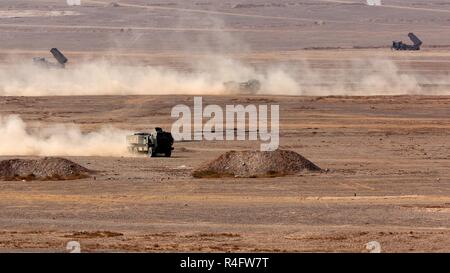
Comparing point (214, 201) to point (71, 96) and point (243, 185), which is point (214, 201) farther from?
point (71, 96)

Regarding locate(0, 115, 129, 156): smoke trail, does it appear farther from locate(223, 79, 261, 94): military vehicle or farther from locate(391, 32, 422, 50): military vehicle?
locate(391, 32, 422, 50): military vehicle

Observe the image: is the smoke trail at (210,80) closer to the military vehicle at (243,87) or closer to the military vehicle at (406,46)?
the military vehicle at (243,87)

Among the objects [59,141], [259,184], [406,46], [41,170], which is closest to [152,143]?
[59,141]

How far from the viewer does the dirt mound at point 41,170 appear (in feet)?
159

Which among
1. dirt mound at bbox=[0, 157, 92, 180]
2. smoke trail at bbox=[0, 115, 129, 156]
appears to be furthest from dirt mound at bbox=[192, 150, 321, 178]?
smoke trail at bbox=[0, 115, 129, 156]

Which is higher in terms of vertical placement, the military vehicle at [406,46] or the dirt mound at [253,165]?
the military vehicle at [406,46]

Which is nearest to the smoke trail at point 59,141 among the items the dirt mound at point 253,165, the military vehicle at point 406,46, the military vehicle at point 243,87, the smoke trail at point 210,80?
the dirt mound at point 253,165

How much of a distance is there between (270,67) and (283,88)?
2991 centimetres

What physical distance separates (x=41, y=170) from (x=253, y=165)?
7.78 metres

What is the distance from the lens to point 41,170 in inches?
1925

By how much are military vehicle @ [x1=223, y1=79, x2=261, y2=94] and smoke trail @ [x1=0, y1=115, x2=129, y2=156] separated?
87.6ft

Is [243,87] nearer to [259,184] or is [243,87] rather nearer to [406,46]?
[259,184]

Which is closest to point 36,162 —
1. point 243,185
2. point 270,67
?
point 243,185

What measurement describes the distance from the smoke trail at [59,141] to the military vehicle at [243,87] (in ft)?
87.6
